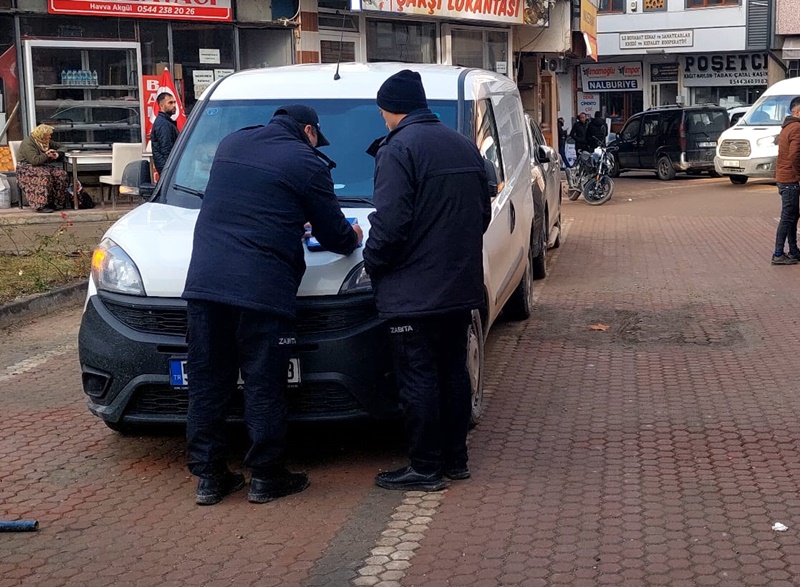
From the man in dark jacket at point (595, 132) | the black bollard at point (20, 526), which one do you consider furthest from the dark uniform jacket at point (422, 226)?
the man in dark jacket at point (595, 132)

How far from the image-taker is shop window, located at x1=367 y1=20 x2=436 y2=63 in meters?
23.1

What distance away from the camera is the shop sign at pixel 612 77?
46594 millimetres

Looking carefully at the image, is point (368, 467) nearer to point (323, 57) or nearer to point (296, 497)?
point (296, 497)

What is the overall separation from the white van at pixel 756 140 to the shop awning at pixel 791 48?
1659cm

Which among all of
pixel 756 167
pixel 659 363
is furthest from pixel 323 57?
pixel 659 363

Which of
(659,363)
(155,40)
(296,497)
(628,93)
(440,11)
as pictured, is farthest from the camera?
(628,93)

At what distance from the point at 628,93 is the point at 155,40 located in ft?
103

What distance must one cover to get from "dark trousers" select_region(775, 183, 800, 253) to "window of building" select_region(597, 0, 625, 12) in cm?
3468

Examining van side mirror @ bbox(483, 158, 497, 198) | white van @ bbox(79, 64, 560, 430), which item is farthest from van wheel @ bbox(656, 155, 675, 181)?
van side mirror @ bbox(483, 158, 497, 198)

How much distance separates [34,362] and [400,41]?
16673mm

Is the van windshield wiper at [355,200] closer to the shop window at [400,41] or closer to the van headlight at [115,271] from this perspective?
the van headlight at [115,271]

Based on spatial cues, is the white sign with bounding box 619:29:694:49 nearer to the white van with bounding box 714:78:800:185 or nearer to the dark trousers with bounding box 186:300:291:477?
the white van with bounding box 714:78:800:185

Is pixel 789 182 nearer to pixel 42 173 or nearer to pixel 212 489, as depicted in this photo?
pixel 212 489

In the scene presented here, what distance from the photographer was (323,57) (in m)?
21.6
